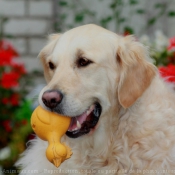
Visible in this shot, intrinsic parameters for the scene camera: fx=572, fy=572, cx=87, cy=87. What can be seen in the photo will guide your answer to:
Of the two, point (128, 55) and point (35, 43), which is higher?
point (128, 55)

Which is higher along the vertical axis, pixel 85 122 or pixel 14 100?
pixel 85 122

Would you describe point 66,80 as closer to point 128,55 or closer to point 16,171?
point 128,55

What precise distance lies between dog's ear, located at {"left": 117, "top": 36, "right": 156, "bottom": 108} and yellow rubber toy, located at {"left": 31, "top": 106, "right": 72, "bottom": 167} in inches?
16.9

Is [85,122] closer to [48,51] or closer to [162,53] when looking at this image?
[48,51]

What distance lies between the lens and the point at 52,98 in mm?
3389

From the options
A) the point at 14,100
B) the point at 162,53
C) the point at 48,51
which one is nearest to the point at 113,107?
the point at 48,51

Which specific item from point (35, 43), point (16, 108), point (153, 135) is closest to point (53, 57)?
point (153, 135)

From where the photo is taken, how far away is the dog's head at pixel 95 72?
139 inches

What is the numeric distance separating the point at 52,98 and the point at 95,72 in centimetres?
39

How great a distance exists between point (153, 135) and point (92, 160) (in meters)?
0.45

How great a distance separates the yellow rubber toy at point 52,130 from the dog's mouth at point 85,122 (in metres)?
0.10

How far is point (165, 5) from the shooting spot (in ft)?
22.1

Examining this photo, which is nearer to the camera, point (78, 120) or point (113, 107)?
→ point (78, 120)

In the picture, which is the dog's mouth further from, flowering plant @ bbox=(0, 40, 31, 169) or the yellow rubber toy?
flowering plant @ bbox=(0, 40, 31, 169)
